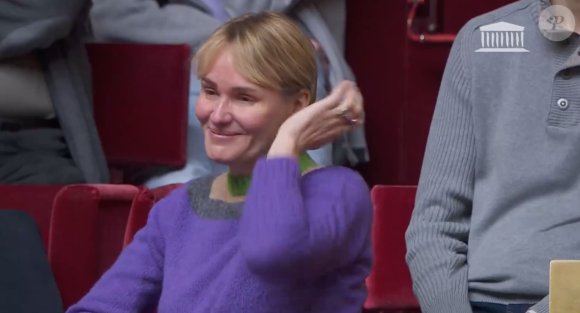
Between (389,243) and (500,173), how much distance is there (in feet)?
1.69

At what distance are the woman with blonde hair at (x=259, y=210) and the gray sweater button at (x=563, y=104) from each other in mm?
280

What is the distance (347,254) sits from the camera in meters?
1.14

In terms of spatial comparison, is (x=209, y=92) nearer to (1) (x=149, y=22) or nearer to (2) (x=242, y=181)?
(2) (x=242, y=181)

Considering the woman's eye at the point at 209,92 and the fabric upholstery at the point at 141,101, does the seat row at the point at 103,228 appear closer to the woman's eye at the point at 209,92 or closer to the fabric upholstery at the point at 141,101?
the fabric upholstery at the point at 141,101

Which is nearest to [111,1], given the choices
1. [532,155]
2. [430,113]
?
[430,113]

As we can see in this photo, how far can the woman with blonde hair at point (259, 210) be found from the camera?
1.10 m

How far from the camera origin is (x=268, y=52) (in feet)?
3.89

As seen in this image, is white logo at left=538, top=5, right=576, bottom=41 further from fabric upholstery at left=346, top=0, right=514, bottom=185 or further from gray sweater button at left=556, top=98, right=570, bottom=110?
fabric upholstery at left=346, top=0, right=514, bottom=185

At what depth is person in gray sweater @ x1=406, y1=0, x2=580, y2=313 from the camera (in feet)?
4.11

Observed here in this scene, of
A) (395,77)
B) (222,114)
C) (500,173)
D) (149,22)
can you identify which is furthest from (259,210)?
(395,77)

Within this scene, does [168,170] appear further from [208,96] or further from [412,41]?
[208,96]

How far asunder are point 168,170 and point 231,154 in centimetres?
98

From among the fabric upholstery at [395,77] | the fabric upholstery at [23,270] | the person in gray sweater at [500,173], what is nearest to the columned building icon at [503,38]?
the person in gray sweater at [500,173]

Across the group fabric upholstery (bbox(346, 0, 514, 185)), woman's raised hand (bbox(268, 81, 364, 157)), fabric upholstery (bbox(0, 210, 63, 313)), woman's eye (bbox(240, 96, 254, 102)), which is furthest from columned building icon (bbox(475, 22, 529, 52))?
fabric upholstery (bbox(346, 0, 514, 185))
